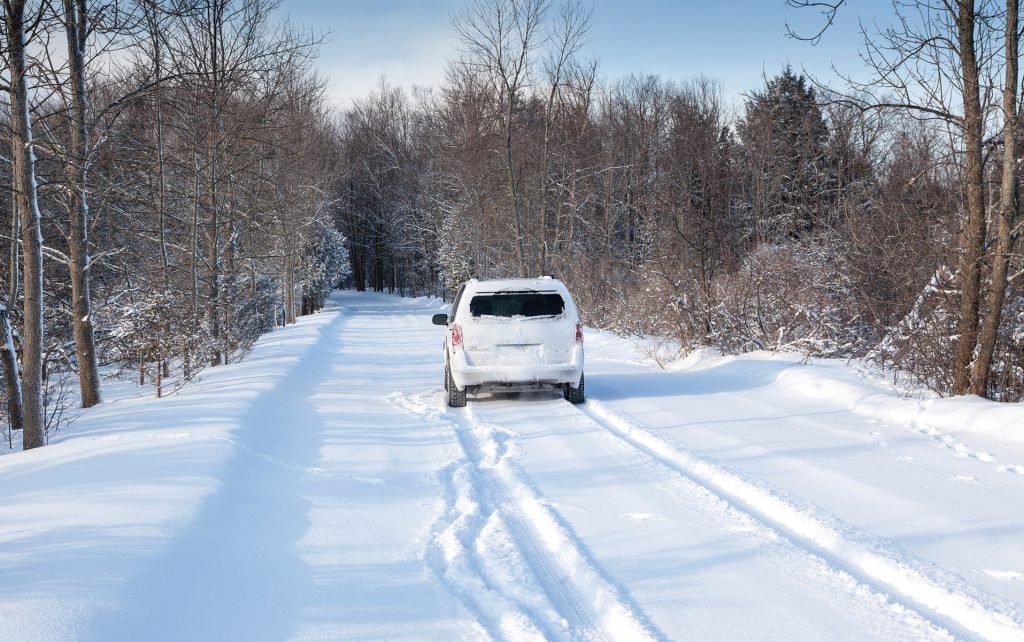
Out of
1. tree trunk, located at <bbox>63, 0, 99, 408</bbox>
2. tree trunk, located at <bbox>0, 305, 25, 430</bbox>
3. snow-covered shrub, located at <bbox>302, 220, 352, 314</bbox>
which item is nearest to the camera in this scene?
tree trunk, located at <bbox>0, 305, 25, 430</bbox>

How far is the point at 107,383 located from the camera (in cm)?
1792

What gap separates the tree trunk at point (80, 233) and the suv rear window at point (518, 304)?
20.7 feet

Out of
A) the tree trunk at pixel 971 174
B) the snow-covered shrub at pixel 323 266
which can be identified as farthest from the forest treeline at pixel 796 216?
the snow-covered shrub at pixel 323 266

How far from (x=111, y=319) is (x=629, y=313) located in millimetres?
14265

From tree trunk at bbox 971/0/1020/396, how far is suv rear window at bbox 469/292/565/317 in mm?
5280

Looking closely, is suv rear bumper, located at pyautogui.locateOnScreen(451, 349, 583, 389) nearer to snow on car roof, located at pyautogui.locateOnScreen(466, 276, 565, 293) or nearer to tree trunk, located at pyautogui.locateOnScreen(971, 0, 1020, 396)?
snow on car roof, located at pyautogui.locateOnScreen(466, 276, 565, 293)

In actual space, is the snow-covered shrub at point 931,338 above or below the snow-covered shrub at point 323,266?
below

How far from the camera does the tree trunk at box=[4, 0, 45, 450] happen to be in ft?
27.1

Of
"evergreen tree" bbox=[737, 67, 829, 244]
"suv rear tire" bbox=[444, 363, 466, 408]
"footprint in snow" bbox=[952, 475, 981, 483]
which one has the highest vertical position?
"evergreen tree" bbox=[737, 67, 829, 244]

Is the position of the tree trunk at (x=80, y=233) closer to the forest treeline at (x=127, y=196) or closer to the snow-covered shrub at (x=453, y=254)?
the forest treeline at (x=127, y=196)

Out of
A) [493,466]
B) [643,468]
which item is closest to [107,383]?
[493,466]

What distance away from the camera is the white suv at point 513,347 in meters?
9.91

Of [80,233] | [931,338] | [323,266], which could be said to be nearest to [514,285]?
[931,338]

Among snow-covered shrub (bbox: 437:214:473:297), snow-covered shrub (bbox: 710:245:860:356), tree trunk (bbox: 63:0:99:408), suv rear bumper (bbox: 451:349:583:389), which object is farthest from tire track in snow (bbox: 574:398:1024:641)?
snow-covered shrub (bbox: 437:214:473:297)
